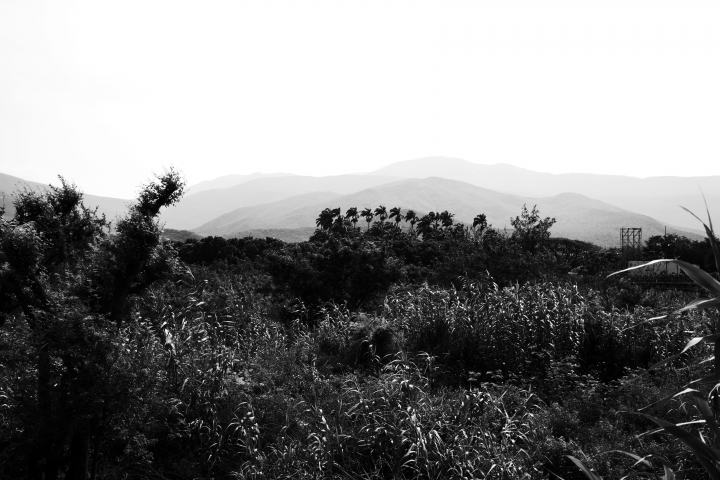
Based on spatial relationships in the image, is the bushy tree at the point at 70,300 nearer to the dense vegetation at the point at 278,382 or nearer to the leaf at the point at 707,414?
the dense vegetation at the point at 278,382

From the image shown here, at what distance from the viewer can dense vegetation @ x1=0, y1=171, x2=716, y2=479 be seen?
15.1ft

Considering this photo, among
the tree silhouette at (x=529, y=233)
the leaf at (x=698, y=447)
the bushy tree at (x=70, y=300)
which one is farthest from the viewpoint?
the tree silhouette at (x=529, y=233)

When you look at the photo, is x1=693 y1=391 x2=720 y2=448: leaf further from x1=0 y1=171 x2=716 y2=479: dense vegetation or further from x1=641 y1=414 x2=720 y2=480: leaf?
x1=0 y1=171 x2=716 y2=479: dense vegetation

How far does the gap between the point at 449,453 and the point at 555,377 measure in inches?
110

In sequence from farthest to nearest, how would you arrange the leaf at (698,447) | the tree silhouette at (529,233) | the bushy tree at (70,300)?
the tree silhouette at (529,233) < the bushy tree at (70,300) < the leaf at (698,447)

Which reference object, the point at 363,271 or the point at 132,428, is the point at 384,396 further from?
the point at 363,271

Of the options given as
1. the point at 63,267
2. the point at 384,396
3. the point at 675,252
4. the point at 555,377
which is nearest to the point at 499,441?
the point at 384,396

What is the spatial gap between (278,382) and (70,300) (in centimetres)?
331

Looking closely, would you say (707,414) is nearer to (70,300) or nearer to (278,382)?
(70,300)

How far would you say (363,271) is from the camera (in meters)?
15.5

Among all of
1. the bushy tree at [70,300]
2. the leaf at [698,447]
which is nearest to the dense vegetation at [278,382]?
the bushy tree at [70,300]

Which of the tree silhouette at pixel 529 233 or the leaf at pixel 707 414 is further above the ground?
the leaf at pixel 707 414

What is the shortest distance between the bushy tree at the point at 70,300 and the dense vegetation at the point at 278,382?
18 millimetres

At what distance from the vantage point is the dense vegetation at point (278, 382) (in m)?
4.59
